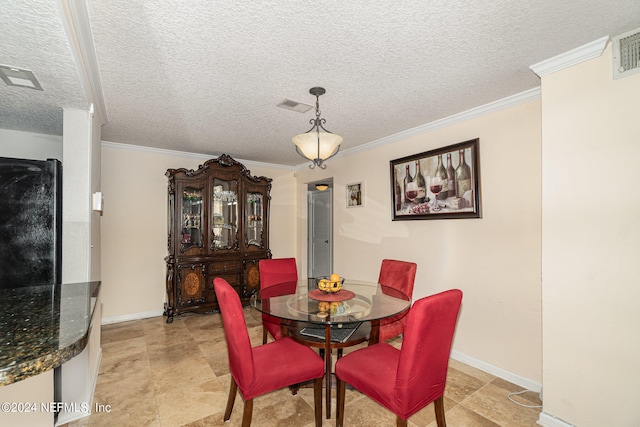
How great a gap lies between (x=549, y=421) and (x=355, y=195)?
2870mm

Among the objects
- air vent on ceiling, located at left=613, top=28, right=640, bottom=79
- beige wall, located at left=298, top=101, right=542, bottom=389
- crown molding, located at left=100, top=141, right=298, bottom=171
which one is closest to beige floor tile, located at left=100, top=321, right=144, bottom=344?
crown molding, located at left=100, top=141, right=298, bottom=171

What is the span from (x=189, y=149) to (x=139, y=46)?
2.63 meters

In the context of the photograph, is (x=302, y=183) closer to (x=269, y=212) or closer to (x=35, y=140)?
(x=269, y=212)

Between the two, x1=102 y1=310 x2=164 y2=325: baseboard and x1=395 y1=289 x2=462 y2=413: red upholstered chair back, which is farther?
x1=102 y1=310 x2=164 y2=325: baseboard

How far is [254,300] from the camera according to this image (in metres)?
2.37

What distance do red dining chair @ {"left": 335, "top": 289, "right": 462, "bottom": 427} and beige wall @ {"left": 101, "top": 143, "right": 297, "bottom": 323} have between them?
3470 mm

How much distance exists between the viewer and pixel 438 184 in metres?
3.03

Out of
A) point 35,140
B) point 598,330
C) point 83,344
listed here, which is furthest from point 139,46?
point 598,330

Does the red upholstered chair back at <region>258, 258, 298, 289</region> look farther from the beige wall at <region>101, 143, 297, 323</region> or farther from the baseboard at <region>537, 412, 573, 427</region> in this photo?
the baseboard at <region>537, 412, 573, 427</region>

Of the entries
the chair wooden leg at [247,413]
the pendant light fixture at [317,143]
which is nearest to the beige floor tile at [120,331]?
the chair wooden leg at [247,413]

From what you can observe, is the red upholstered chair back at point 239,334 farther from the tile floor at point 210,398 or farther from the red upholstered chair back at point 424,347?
the red upholstered chair back at point 424,347

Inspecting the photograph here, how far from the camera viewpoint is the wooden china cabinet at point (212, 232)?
13.2ft

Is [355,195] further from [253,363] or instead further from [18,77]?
[18,77]

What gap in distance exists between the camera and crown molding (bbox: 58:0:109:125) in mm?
1409
